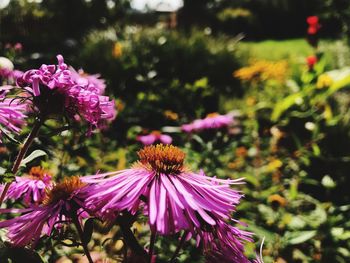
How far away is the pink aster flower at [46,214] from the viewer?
602 millimetres

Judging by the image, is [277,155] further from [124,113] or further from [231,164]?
[124,113]

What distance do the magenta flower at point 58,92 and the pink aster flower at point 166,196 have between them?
0.13 metres

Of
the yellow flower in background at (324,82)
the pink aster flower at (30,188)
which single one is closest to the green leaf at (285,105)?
the yellow flower in background at (324,82)

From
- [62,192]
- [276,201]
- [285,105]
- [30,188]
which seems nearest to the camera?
[62,192]

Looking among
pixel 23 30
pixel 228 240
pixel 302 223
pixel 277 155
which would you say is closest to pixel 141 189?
pixel 228 240

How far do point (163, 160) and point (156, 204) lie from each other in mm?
154

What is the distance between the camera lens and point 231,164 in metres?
2.40

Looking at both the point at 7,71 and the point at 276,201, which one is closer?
the point at 7,71

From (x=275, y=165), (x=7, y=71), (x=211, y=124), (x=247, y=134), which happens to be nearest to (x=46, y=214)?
(x=7, y=71)

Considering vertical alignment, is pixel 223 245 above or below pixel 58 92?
below

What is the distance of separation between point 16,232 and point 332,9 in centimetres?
539

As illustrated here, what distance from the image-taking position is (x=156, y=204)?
57 centimetres

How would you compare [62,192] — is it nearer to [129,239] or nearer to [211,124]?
[129,239]

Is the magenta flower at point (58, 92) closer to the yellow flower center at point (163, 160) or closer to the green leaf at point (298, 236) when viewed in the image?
the yellow flower center at point (163, 160)
